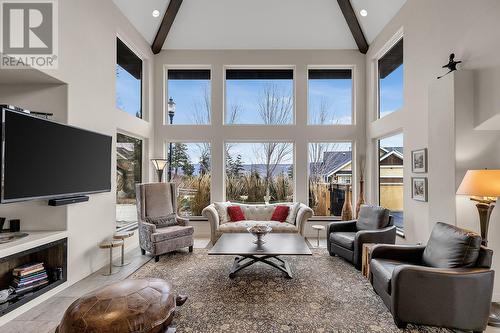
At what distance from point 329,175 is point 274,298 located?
3658 mm

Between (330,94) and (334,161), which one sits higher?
(330,94)

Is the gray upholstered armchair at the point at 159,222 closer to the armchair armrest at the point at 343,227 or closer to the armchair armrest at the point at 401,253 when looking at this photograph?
the armchair armrest at the point at 343,227

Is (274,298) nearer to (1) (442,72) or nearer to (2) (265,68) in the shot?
(1) (442,72)

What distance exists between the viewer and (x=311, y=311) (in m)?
2.62

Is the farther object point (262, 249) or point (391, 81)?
point (391, 81)

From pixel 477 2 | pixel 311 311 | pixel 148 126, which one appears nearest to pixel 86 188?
pixel 148 126

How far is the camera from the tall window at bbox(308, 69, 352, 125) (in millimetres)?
5938

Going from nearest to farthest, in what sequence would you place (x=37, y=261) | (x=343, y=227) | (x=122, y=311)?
(x=122, y=311) → (x=37, y=261) → (x=343, y=227)

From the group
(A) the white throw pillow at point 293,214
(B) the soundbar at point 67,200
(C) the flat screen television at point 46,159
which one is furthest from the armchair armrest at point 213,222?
(B) the soundbar at point 67,200

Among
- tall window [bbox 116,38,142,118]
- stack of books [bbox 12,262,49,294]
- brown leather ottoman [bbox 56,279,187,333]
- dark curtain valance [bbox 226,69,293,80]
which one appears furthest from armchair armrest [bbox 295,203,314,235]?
→ tall window [bbox 116,38,142,118]

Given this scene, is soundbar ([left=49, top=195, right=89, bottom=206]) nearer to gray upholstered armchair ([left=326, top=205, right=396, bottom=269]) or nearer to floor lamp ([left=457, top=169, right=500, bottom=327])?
gray upholstered armchair ([left=326, top=205, right=396, bottom=269])

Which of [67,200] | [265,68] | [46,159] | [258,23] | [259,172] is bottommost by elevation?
[67,200]

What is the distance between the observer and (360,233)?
3760mm

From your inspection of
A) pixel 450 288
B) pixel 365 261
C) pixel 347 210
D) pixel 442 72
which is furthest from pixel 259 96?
pixel 450 288
